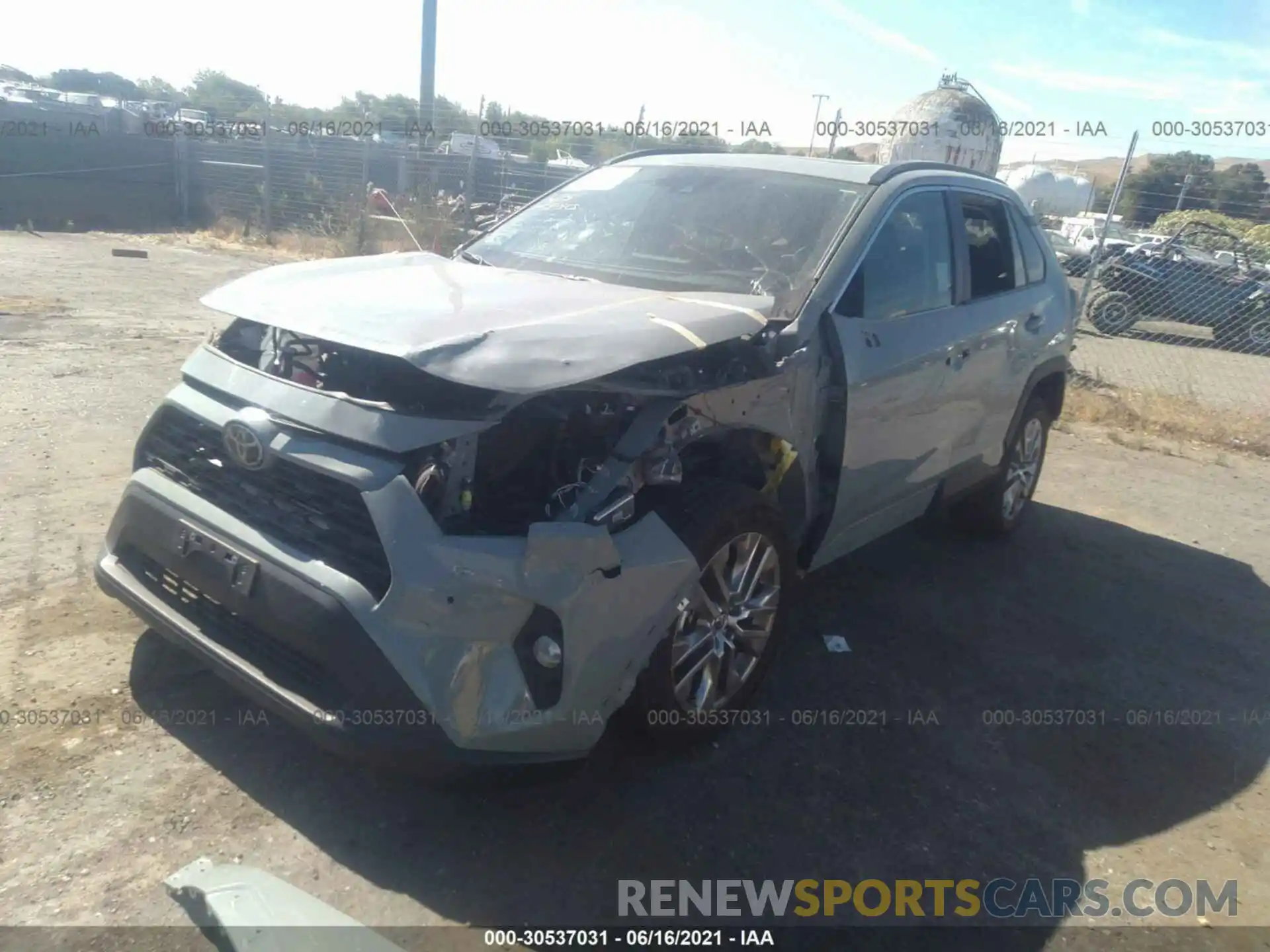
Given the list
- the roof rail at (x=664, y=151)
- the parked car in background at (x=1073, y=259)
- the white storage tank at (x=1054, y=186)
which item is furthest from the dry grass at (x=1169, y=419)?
the white storage tank at (x=1054, y=186)

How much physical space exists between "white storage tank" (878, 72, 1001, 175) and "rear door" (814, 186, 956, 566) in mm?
11030

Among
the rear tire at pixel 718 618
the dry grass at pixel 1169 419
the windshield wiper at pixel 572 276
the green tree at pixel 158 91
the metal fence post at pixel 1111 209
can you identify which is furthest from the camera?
the green tree at pixel 158 91

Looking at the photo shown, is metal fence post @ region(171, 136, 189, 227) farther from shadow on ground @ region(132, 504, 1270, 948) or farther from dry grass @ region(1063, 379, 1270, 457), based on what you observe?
shadow on ground @ region(132, 504, 1270, 948)

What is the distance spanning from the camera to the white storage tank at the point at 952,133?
14.5m

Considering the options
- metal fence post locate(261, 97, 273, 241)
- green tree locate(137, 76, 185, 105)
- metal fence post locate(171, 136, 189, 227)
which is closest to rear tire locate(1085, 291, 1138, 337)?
metal fence post locate(261, 97, 273, 241)

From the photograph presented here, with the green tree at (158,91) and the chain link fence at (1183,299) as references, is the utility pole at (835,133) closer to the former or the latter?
the chain link fence at (1183,299)

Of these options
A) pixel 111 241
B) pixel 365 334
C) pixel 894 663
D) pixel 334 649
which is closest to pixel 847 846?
pixel 894 663

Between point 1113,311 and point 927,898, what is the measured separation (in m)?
14.8

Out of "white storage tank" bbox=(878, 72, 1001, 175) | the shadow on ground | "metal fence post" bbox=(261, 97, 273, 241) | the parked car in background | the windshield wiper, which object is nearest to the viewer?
the shadow on ground

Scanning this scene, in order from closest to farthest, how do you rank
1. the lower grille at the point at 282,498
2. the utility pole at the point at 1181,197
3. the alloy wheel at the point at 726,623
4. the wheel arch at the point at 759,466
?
the lower grille at the point at 282,498 → the alloy wheel at the point at 726,623 → the wheel arch at the point at 759,466 → the utility pole at the point at 1181,197

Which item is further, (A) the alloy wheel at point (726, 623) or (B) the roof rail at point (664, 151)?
(B) the roof rail at point (664, 151)

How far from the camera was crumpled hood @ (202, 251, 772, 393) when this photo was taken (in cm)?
259

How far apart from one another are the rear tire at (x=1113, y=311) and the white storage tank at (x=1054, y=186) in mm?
8025

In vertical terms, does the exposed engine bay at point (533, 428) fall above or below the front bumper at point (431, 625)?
above
